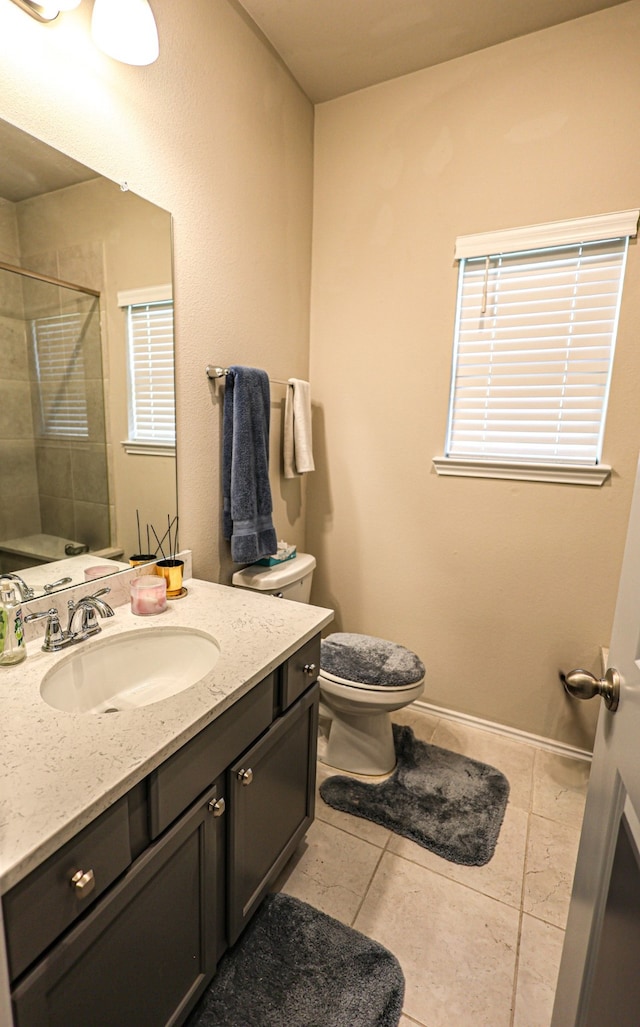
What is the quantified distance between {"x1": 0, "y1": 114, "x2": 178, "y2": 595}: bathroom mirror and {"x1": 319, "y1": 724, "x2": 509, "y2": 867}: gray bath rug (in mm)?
1174

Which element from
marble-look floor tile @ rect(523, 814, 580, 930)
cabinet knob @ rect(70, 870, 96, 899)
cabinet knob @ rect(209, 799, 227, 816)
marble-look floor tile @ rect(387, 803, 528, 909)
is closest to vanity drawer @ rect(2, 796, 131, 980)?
cabinet knob @ rect(70, 870, 96, 899)

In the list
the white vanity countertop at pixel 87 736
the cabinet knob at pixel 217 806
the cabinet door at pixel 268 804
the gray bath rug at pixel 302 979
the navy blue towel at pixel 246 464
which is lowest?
the gray bath rug at pixel 302 979

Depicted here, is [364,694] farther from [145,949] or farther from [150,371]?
[150,371]

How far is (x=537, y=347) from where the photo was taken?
183cm

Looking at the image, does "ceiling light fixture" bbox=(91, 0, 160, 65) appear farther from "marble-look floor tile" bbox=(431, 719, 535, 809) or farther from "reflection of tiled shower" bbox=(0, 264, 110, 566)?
"marble-look floor tile" bbox=(431, 719, 535, 809)

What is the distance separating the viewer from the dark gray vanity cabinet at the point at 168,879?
0.64m

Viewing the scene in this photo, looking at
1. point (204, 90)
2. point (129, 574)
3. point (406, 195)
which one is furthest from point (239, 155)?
point (129, 574)

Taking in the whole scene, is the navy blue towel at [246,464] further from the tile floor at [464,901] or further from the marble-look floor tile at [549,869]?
the marble-look floor tile at [549,869]

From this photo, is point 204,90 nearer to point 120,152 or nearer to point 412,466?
point 120,152

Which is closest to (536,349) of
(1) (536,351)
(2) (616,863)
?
(1) (536,351)

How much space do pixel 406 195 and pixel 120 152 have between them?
1196 mm

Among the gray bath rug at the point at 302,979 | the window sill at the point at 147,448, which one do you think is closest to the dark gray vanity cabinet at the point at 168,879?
the gray bath rug at the point at 302,979

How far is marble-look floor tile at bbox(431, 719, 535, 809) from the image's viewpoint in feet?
5.97

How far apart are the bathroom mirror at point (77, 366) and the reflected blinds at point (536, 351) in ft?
3.94
